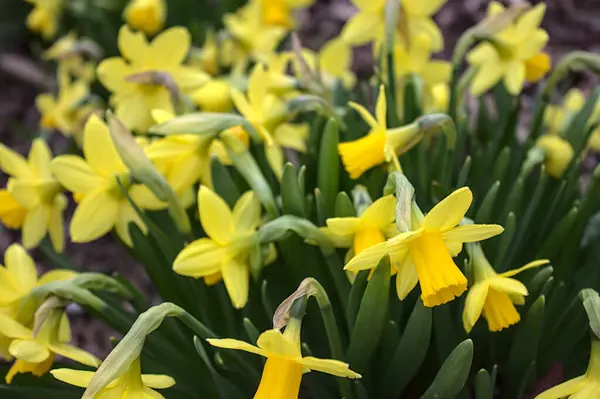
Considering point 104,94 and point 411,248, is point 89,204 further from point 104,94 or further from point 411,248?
point 104,94

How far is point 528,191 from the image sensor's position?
1.44 metres

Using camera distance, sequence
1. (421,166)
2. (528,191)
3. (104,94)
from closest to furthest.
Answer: (421,166) → (528,191) → (104,94)

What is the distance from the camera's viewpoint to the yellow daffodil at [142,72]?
1413mm

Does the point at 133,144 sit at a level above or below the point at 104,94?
above

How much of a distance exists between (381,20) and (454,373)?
875 millimetres

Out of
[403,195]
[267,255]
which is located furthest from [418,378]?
[403,195]

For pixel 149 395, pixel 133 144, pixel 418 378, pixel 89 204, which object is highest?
pixel 133 144

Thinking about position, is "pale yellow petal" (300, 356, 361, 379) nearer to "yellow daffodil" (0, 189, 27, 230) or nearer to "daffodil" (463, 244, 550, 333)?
"daffodil" (463, 244, 550, 333)

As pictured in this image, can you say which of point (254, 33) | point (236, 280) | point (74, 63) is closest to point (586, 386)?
point (236, 280)

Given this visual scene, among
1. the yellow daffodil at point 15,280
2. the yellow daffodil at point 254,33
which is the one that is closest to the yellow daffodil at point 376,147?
the yellow daffodil at point 15,280

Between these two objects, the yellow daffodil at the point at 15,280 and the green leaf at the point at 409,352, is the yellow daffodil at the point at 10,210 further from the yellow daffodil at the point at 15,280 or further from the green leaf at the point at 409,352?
the green leaf at the point at 409,352

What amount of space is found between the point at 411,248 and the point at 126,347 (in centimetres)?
40

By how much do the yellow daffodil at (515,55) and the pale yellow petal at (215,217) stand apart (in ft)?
2.29

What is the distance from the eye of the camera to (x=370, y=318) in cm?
98
